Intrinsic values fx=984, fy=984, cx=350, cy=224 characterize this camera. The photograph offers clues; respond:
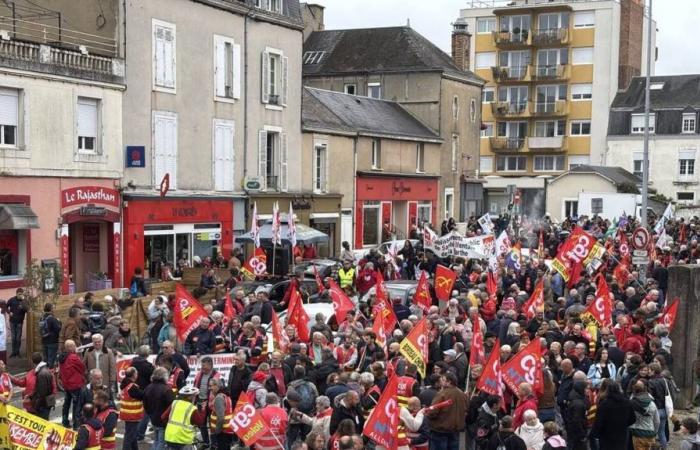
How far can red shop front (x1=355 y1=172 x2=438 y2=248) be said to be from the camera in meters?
43.5

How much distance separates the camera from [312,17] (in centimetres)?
5700

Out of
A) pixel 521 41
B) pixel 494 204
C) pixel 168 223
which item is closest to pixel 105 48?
pixel 168 223

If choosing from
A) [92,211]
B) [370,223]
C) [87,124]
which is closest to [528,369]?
[92,211]

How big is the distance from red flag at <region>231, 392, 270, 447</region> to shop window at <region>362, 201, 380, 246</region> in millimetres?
30931

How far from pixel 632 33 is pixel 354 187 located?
35009mm

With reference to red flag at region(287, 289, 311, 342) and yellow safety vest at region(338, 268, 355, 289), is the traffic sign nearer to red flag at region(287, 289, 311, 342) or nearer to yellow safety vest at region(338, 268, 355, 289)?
yellow safety vest at region(338, 268, 355, 289)

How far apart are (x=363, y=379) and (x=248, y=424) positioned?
174 centimetres

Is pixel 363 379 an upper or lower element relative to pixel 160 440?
upper

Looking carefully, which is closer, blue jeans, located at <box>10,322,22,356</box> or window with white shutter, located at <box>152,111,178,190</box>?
blue jeans, located at <box>10,322,22,356</box>

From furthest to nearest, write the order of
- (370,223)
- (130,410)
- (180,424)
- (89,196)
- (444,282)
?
1. (370,223)
2. (89,196)
3. (444,282)
4. (130,410)
5. (180,424)

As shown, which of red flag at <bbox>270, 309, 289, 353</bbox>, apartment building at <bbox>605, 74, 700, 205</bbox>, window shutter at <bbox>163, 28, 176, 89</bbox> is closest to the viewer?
red flag at <bbox>270, 309, 289, 353</bbox>

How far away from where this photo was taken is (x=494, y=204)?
66250 mm

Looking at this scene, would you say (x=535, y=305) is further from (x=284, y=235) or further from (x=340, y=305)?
(x=284, y=235)

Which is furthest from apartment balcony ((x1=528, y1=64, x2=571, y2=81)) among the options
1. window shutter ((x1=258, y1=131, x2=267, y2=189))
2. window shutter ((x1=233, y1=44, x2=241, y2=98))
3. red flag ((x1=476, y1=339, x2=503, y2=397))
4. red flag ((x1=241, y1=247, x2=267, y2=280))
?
red flag ((x1=476, y1=339, x2=503, y2=397))
